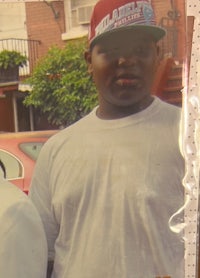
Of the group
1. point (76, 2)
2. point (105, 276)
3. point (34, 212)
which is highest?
point (76, 2)

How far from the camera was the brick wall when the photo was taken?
1.99 m

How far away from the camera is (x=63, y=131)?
202 cm

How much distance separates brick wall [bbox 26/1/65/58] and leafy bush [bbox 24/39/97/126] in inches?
1.1

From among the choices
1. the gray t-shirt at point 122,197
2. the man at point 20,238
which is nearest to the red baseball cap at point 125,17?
the gray t-shirt at point 122,197

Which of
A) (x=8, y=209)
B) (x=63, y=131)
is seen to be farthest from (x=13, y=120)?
(x=8, y=209)

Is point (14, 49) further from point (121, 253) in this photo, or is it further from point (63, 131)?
point (121, 253)

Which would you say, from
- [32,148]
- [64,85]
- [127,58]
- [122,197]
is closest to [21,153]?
[32,148]

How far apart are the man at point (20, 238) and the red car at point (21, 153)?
0.04 m

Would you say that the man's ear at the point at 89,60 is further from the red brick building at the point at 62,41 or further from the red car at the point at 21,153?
the red car at the point at 21,153

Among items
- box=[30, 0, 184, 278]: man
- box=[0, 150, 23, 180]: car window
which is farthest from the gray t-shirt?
box=[0, 150, 23, 180]: car window

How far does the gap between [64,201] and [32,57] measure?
505 mm

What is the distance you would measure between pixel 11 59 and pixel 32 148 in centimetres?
31

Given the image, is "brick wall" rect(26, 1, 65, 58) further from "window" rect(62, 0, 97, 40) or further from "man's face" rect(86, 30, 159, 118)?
"man's face" rect(86, 30, 159, 118)

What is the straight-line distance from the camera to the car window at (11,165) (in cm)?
204
